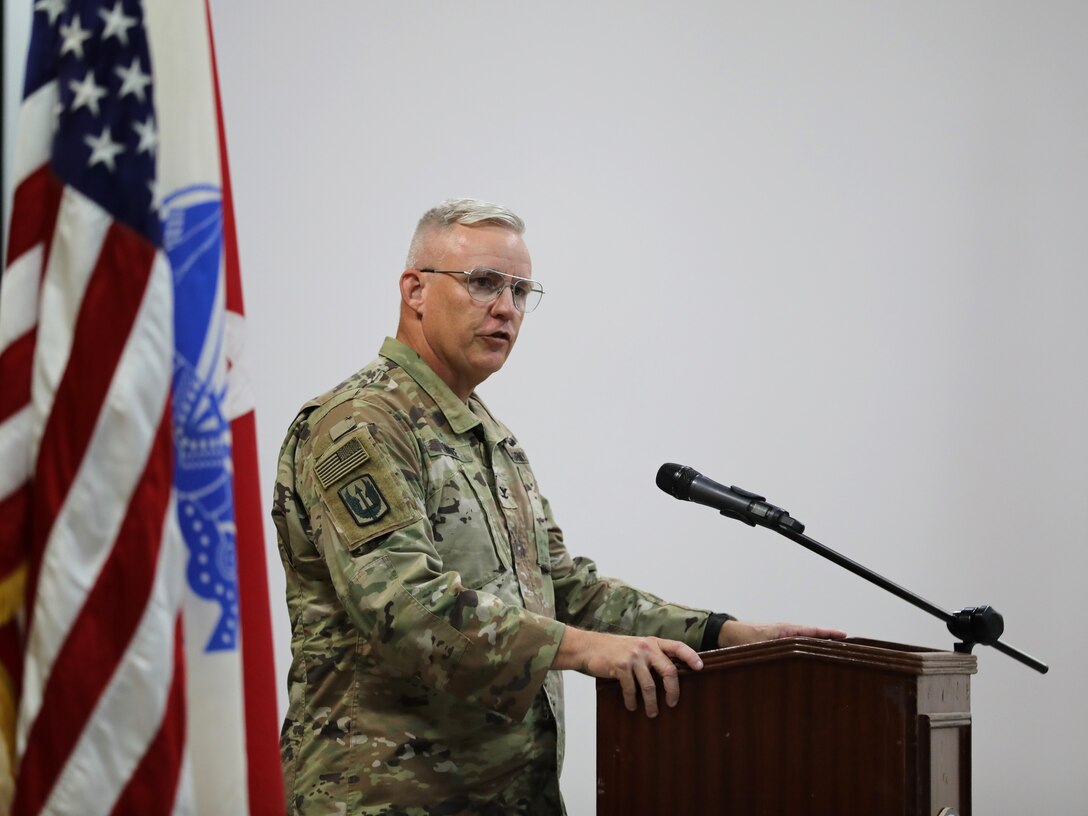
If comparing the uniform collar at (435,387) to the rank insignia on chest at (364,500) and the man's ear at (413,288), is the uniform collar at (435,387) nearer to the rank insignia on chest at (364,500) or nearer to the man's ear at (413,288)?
the man's ear at (413,288)

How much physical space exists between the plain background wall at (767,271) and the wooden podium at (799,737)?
78.2 inches

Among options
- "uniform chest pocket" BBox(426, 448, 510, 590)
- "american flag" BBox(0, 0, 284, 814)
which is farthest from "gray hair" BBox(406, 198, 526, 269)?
"american flag" BBox(0, 0, 284, 814)

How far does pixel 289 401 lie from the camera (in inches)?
149

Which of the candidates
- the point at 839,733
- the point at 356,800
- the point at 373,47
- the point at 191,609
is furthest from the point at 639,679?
the point at 373,47

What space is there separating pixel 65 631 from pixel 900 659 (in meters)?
1.14

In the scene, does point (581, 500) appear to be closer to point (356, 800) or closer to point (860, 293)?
point (860, 293)

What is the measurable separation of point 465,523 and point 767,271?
2.22m

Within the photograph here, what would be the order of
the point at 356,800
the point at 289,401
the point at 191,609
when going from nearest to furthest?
the point at 191,609 → the point at 356,800 → the point at 289,401

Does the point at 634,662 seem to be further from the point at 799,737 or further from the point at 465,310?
the point at 465,310

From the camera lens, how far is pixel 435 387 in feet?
8.15

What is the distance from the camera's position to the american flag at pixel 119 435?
1399 millimetres

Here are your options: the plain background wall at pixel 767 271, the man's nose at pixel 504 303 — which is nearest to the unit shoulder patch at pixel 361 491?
the man's nose at pixel 504 303

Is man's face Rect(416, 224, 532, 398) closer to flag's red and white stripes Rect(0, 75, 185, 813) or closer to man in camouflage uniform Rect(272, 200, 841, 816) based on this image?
man in camouflage uniform Rect(272, 200, 841, 816)

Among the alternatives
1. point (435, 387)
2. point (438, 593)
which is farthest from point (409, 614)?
point (435, 387)
